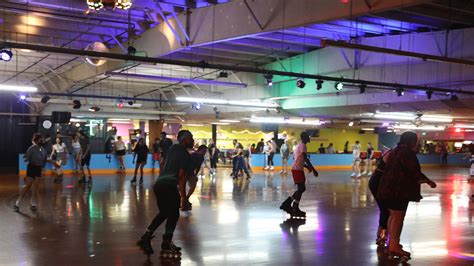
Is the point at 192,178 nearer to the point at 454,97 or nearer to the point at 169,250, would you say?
the point at 169,250

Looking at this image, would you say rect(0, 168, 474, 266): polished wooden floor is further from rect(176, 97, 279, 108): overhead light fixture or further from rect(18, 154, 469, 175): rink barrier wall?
rect(18, 154, 469, 175): rink barrier wall

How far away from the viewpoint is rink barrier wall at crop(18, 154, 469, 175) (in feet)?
67.7

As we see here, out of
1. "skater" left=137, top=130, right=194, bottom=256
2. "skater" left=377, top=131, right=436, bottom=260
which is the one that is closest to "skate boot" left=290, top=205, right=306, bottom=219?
"skater" left=377, top=131, right=436, bottom=260

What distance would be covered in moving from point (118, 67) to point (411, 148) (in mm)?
12200

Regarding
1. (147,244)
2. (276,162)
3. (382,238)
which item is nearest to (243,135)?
(276,162)

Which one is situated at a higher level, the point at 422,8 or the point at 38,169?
the point at 422,8

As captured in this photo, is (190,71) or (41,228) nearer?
(41,228)

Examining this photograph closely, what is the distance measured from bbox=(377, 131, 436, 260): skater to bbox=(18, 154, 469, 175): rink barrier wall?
1702 centimetres

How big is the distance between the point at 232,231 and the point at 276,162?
1999 centimetres

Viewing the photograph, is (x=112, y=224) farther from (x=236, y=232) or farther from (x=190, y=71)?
(x=190, y=71)

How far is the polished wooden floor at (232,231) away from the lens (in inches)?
223

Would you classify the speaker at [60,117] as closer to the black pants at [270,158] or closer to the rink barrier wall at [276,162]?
the rink barrier wall at [276,162]

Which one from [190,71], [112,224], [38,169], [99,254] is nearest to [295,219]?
[112,224]

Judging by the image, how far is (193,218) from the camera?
8.58 meters
